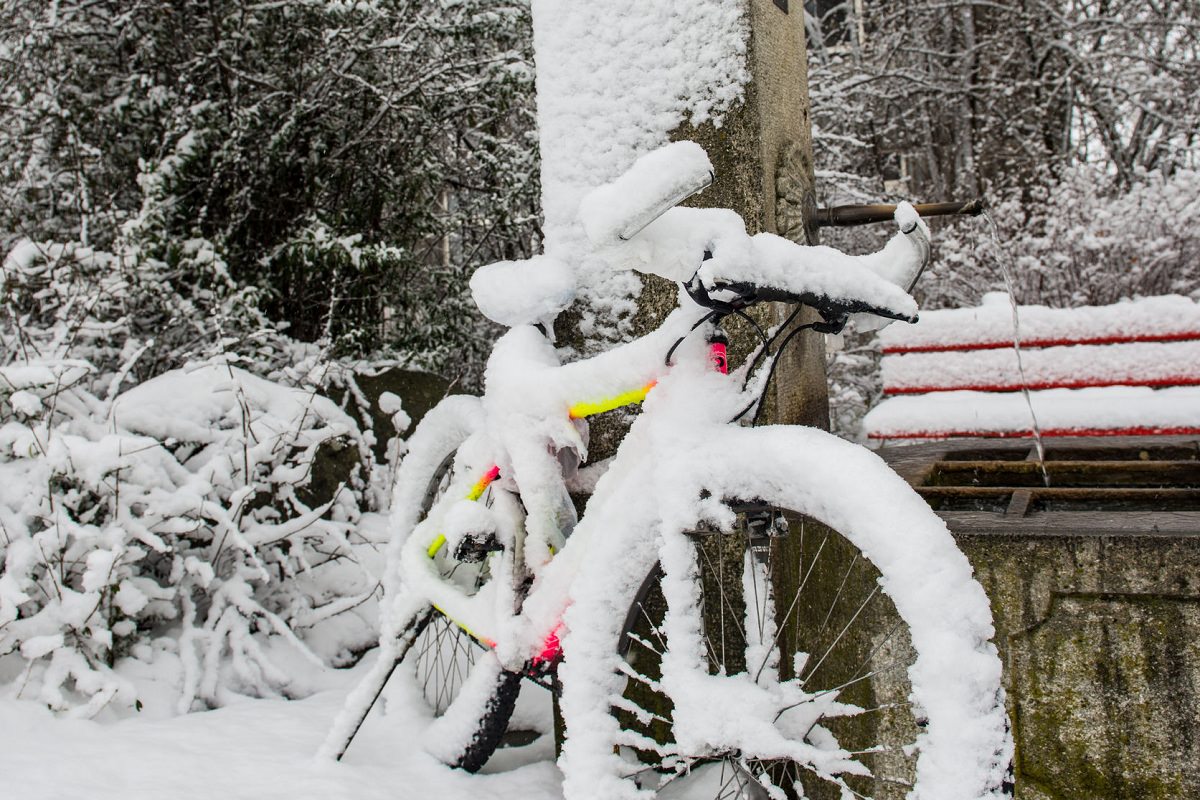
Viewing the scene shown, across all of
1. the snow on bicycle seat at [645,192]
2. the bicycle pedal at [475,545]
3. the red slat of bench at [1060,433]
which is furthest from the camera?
the red slat of bench at [1060,433]

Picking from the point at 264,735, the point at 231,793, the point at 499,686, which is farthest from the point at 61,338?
the point at 499,686

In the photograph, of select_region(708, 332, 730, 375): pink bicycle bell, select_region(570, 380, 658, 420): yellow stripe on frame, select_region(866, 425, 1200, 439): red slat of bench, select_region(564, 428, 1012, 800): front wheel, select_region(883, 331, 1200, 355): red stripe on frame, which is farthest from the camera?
select_region(883, 331, 1200, 355): red stripe on frame

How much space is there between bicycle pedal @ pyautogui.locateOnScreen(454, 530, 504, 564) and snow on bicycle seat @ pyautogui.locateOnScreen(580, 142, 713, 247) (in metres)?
0.84

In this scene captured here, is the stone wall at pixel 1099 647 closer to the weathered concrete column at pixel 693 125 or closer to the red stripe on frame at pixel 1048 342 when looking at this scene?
the weathered concrete column at pixel 693 125

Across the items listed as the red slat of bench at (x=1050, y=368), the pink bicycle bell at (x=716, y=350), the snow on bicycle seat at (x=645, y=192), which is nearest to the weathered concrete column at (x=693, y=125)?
the pink bicycle bell at (x=716, y=350)

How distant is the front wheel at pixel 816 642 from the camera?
1225mm

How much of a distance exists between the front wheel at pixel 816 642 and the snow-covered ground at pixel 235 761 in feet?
1.60

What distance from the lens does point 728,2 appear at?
6.98ft

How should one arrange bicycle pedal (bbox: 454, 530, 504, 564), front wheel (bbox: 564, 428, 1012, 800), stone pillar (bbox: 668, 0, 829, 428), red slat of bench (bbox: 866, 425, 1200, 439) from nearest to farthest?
front wheel (bbox: 564, 428, 1012, 800), bicycle pedal (bbox: 454, 530, 504, 564), stone pillar (bbox: 668, 0, 829, 428), red slat of bench (bbox: 866, 425, 1200, 439)

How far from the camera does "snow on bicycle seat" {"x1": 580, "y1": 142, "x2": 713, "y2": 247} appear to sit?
1.36m

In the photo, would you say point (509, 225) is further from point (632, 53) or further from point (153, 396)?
point (632, 53)

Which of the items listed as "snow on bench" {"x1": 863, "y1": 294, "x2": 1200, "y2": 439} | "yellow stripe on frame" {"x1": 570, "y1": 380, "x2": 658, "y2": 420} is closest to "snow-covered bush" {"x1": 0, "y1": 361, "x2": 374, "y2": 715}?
"yellow stripe on frame" {"x1": 570, "y1": 380, "x2": 658, "y2": 420}

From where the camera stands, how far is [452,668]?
112 inches

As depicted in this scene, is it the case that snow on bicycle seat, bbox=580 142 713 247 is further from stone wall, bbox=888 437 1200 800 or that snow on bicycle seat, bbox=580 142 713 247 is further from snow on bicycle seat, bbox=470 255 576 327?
stone wall, bbox=888 437 1200 800
